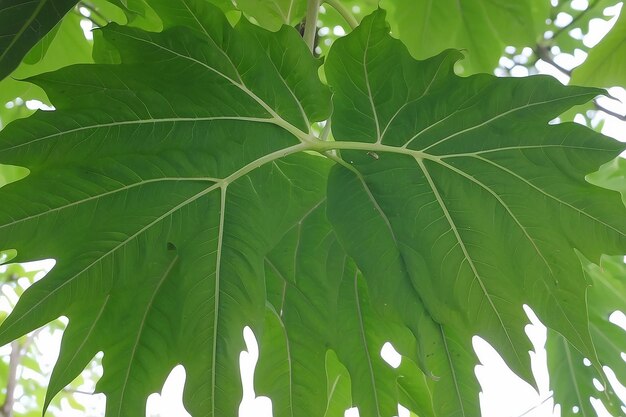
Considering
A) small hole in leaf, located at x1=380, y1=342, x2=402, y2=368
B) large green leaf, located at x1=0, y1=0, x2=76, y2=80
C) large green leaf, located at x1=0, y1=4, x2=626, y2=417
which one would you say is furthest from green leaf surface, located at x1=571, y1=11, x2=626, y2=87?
large green leaf, located at x1=0, y1=0, x2=76, y2=80

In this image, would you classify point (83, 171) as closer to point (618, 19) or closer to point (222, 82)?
point (222, 82)

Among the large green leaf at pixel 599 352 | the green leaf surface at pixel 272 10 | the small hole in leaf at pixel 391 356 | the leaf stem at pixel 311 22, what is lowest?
the small hole in leaf at pixel 391 356

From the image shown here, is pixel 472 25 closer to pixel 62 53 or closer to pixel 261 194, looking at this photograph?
pixel 261 194

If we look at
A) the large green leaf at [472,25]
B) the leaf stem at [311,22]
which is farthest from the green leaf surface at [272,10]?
the large green leaf at [472,25]

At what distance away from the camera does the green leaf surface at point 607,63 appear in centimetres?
107

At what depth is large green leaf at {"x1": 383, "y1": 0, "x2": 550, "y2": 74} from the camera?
1123mm

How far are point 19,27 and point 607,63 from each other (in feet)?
2.84

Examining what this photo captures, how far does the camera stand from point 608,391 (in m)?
1.35

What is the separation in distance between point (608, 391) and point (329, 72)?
37.7 inches

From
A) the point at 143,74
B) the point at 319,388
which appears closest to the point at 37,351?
the point at 319,388

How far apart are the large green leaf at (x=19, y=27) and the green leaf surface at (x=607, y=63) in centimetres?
79

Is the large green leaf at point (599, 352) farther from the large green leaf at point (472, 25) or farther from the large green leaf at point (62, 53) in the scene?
the large green leaf at point (62, 53)

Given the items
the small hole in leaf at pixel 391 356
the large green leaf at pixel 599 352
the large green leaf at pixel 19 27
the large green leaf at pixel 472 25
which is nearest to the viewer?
the large green leaf at pixel 19 27

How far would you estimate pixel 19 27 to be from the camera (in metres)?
0.70
